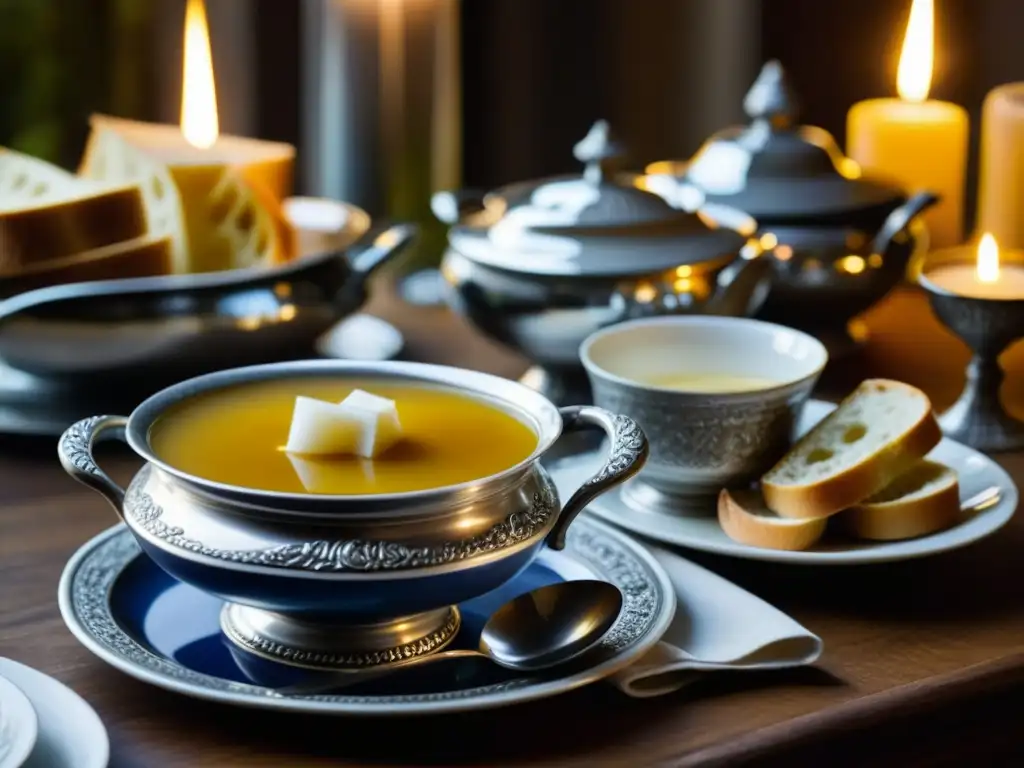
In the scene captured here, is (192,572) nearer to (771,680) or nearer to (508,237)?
(771,680)

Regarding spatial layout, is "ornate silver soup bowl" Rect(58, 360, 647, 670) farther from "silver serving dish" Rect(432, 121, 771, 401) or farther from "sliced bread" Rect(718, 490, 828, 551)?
"silver serving dish" Rect(432, 121, 771, 401)

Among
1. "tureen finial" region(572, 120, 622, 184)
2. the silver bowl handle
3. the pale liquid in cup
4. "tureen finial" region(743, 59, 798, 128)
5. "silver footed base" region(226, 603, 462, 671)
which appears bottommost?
"silver footed base" region(226, 603, 462, 671)

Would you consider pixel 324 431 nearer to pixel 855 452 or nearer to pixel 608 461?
pixel 608 461

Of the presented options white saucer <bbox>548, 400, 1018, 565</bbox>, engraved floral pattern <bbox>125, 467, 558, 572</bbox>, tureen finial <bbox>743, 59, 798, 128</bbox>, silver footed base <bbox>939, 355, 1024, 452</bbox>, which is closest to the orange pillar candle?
tureen finial <bbox>743, 59, 798, 128</bbox>

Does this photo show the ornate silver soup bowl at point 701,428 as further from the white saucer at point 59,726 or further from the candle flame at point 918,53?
the candle flame at point 918,53

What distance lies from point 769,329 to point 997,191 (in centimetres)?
41

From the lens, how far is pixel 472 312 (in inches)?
37.0

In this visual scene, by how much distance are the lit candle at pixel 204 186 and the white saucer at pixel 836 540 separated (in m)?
0.30

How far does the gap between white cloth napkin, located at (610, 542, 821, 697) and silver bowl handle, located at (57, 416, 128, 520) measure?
22 cm

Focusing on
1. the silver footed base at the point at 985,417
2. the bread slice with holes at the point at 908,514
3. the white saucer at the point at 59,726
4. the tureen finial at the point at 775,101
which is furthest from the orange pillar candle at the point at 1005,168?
the white saucer at the point at 59,726

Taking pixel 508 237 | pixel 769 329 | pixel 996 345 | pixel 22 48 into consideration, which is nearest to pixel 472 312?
pixel 508 237

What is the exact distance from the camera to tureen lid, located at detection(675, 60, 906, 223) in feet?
3.41

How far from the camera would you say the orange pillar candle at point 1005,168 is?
3.65 ft

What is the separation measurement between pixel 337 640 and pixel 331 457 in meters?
0.08
